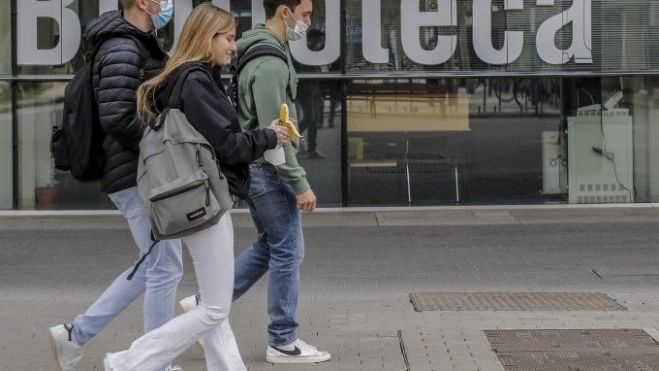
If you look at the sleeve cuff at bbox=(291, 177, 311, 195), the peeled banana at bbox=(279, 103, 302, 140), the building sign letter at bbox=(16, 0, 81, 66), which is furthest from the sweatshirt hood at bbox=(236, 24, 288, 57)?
the building sign letter at bbox=(16, 0, 81, 66)

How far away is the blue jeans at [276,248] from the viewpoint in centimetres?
616

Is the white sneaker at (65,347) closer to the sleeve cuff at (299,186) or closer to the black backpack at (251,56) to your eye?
the sleeve cuff at (299,186)

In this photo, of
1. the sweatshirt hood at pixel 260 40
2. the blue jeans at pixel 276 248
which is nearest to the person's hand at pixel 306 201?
the blue jeans at pixel 276 248

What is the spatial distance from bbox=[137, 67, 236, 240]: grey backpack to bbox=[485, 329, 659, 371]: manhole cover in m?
1.91

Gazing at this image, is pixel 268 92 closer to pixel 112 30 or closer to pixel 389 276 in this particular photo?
pixel 112 30

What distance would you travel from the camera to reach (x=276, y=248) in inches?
244

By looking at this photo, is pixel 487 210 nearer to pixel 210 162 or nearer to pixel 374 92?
pixel 374 92

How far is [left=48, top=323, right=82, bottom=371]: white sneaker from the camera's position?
5934 millimetres

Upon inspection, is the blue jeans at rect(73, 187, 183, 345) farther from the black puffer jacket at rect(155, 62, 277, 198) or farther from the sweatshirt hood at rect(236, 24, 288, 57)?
the sweatshirt hood at rect(236, 24, 288, 57)

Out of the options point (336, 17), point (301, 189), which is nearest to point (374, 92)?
point (336, 17)

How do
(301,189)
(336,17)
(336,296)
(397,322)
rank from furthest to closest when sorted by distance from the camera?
(336,17)
(336,296)
(397,322)
(301,189)

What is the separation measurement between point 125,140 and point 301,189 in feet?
3.04

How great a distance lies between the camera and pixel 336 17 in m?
13.1

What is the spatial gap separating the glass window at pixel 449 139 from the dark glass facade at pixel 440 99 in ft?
0.04
